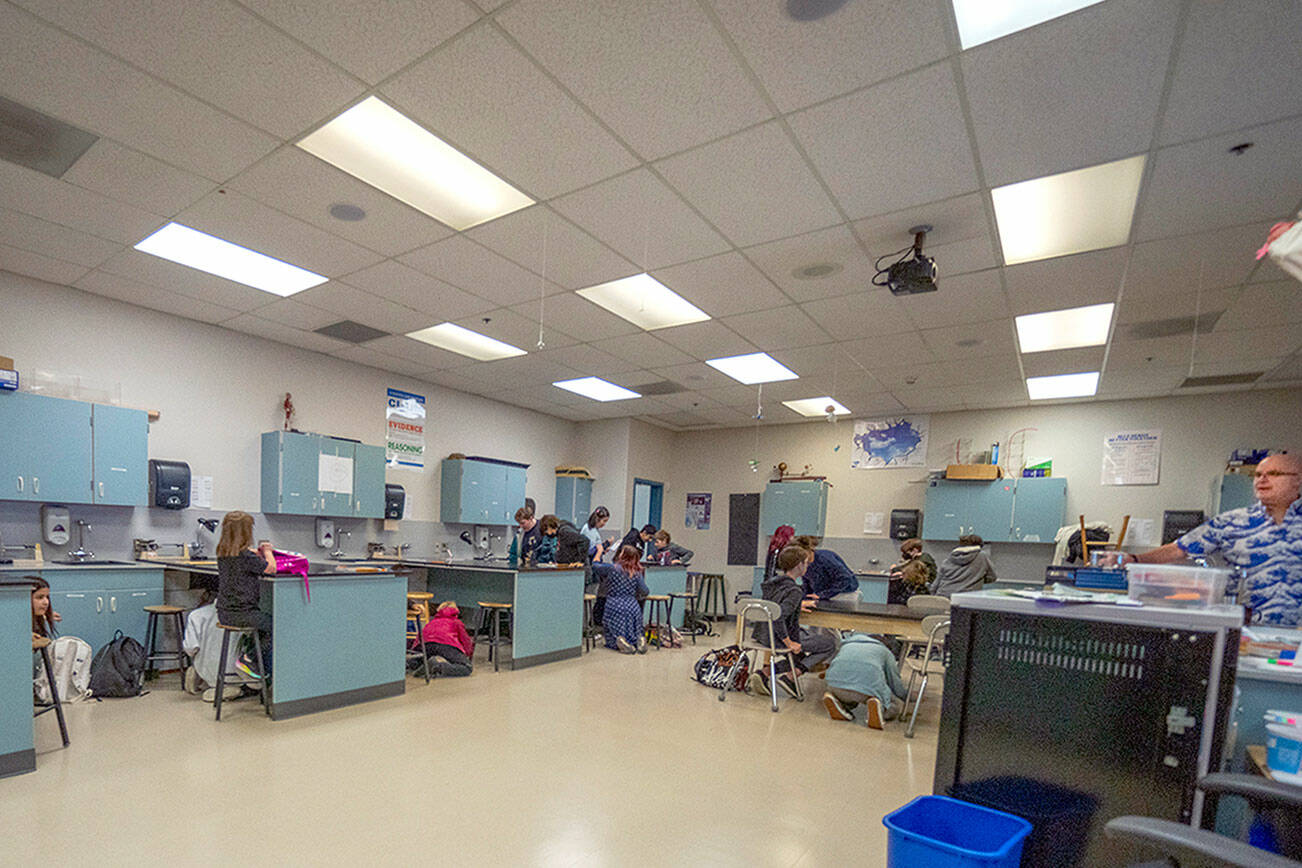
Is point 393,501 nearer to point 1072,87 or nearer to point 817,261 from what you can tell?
point 817,261

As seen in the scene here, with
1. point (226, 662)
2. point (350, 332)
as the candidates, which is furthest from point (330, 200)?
point (226, 662)

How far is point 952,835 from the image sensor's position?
1.84 meters

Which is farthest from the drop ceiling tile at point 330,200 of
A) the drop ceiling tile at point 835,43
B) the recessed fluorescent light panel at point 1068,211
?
the recessed fluorescent light panel at point 1068,211

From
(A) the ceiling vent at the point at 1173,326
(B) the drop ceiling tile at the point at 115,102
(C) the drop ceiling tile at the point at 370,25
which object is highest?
(C) the drop ceiling tile at the point at 370,25

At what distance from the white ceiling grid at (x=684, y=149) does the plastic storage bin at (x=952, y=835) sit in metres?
2.58

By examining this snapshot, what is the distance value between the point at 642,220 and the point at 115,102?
2.57 metres

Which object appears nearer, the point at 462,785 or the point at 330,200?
the point at 462,785

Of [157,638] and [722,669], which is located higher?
[157,638]

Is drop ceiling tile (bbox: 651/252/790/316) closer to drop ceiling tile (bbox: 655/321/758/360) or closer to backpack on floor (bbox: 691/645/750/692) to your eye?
drop ceiling tile (bbox: 655/321/758/360)

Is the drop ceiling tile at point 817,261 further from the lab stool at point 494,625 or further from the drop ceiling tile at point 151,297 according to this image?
the drop ceiling tile at point 151,297

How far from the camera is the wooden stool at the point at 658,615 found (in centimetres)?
735

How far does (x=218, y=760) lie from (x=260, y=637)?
115 centimetres

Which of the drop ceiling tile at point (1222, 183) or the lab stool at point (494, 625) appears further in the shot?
the lab stool at point (494, 625)

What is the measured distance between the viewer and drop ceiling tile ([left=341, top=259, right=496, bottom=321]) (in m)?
4.72
